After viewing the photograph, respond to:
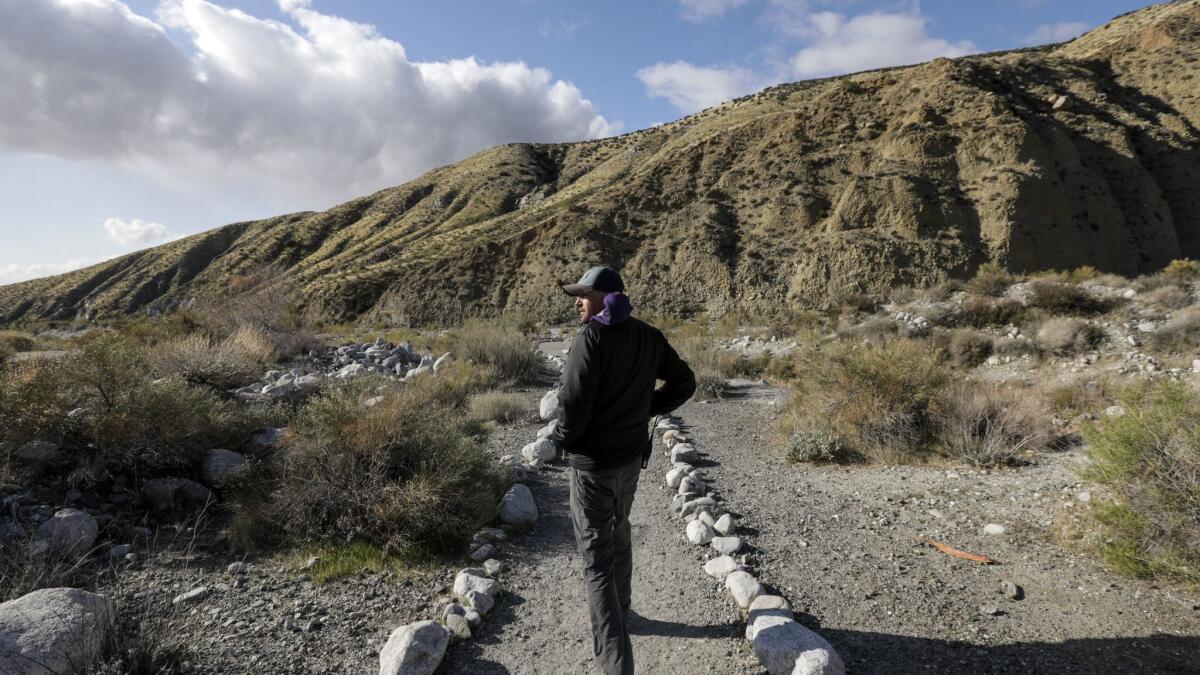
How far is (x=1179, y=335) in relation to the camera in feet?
33.3

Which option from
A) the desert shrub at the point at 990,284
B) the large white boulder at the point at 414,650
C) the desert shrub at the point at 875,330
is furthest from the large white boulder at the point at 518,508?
the desert shrub at the point at 990,284

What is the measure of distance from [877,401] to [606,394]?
201 inches

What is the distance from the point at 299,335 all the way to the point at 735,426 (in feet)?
45.4

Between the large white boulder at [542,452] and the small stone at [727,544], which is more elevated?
the large white boulder at [542,452]

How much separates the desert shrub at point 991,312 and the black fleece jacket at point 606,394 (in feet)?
49.7

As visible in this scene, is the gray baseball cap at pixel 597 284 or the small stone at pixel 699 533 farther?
the small stone at pixel 699 533

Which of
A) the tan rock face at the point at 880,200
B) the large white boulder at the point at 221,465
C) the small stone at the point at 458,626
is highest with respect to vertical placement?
the tan rock face at the point at 880,200

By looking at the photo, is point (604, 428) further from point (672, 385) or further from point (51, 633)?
point (51, 633)

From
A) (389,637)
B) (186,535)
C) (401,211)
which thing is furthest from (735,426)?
(401,211)

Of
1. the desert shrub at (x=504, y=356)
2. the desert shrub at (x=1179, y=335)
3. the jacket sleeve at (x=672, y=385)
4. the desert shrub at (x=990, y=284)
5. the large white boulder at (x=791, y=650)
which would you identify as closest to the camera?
the large white boulder at (x=791, y=650)

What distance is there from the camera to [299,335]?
A: 16281 mm

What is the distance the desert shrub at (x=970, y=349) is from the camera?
1218 centimetres

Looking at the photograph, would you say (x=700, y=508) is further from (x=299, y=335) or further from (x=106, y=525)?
(x=299, y=335)

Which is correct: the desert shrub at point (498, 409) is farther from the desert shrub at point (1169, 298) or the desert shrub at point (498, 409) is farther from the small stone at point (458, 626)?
the desert shrub at point (1169, 298)
